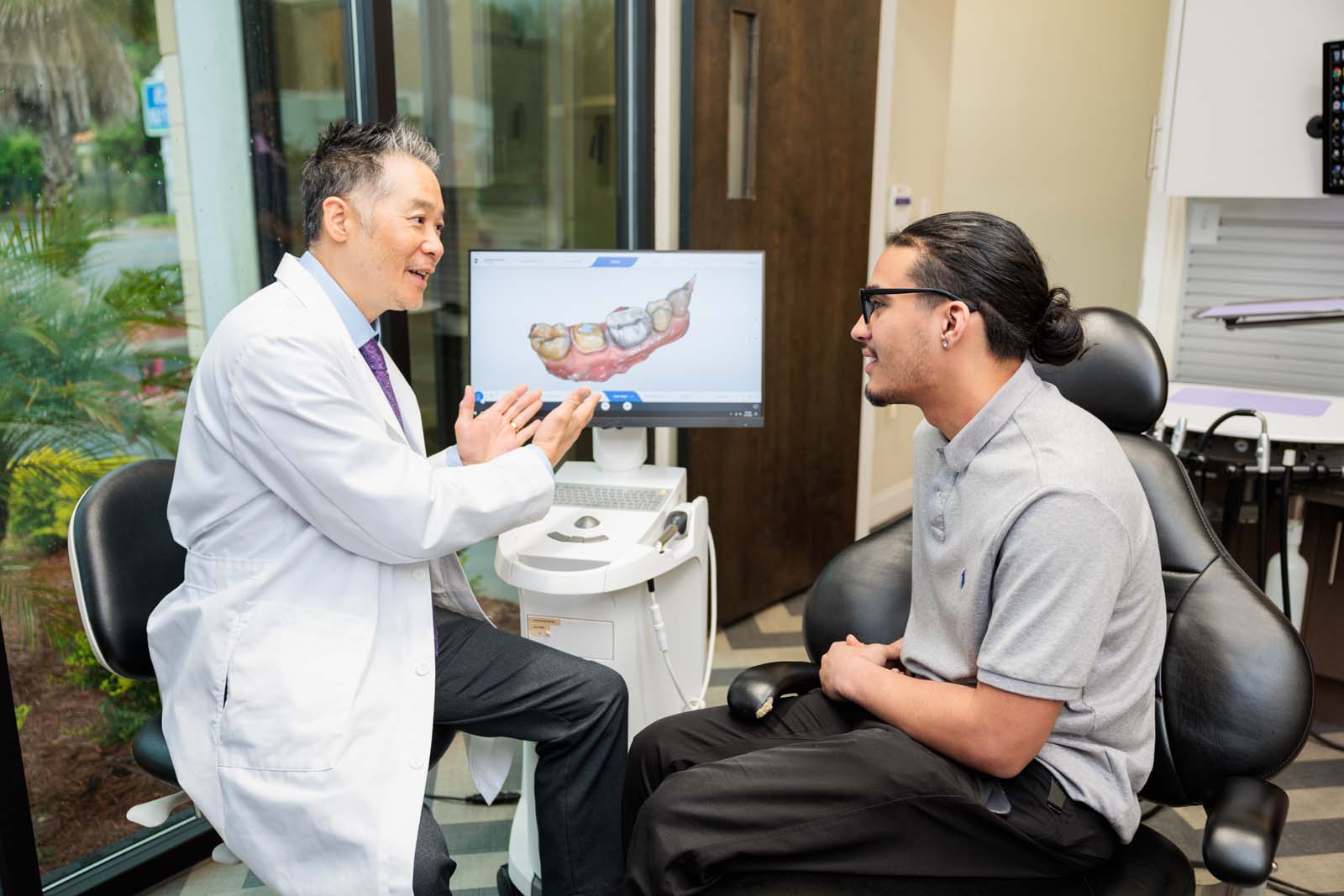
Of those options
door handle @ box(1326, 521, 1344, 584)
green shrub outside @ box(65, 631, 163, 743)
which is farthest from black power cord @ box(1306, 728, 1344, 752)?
green shrub outside @ box(65, 631, 163, 743)

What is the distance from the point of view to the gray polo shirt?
1149mm

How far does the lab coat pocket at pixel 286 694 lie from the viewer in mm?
1313

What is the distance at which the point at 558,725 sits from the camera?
163 centimetres

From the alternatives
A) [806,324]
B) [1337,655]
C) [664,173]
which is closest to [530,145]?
[664,173]

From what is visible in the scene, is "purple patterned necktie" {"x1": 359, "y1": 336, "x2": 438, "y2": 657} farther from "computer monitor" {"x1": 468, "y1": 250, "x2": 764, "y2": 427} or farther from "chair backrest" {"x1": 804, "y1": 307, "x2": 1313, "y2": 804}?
"chair backrest" {"x1": 804, "y1": 307, "x2": 1313, "y2": 804}

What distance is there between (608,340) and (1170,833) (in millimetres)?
1531

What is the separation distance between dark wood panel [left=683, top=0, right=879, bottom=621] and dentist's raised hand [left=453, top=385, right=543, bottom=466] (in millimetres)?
1144

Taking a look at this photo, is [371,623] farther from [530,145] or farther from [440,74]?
[530,145]

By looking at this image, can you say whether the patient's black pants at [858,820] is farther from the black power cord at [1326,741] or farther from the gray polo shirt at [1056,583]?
the black power cord at [1326,741]

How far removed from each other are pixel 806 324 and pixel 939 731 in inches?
81.3

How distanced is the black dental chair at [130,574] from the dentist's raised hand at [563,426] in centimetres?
51

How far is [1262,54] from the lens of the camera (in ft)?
7.64

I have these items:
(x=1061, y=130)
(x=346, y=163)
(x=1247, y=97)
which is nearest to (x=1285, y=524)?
(x=1247, y=97)

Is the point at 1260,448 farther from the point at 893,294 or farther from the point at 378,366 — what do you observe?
the point at 378,366
